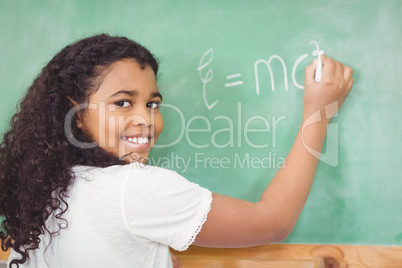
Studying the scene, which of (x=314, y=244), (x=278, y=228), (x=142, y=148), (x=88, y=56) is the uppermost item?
(x=88, y=56)

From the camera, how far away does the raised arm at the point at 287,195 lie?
65 centimetres

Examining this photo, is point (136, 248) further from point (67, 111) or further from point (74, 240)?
point (67, 111)

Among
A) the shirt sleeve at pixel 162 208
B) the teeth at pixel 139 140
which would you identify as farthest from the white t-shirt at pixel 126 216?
the teeth at pixel 139 140

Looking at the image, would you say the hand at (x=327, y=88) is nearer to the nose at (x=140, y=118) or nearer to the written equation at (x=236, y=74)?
the written equation at (x=236, y=74)

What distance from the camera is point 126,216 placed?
609mm

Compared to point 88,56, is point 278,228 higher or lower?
lower

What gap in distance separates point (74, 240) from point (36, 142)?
0.68 ft

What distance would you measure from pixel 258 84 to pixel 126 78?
1.09ft

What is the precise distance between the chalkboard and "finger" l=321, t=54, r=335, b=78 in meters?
0.04

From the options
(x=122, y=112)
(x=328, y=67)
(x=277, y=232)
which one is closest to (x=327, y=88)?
(x=328, y=67)

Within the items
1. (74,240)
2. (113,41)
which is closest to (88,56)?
(113,41)

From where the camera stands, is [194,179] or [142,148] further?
[194,179]

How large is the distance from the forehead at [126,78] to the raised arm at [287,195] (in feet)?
0.85

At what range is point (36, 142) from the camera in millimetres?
727
